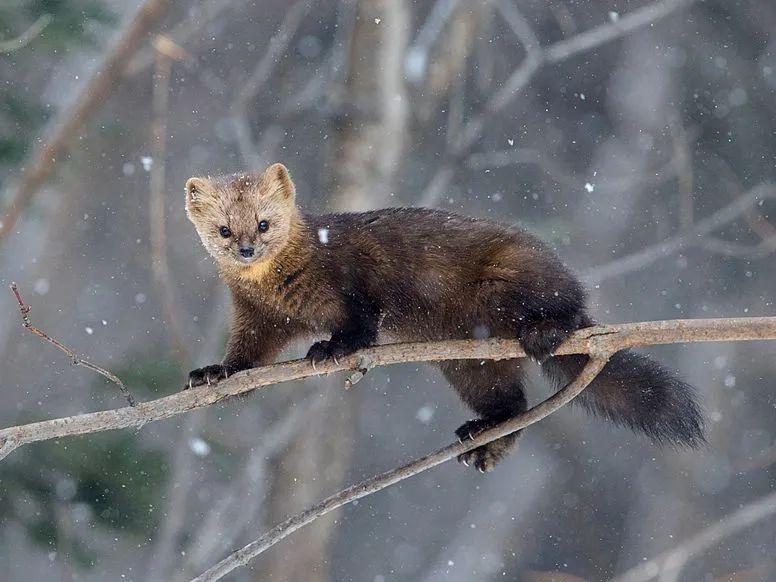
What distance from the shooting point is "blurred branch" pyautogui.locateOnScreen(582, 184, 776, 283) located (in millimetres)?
10375

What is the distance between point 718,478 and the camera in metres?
11.3

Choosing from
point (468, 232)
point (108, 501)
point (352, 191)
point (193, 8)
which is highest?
point (193, 8)

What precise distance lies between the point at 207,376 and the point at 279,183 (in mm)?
1095

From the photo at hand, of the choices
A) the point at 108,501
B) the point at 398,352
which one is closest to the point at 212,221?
the point at 398,352

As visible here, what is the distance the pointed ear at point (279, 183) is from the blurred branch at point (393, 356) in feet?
3.41

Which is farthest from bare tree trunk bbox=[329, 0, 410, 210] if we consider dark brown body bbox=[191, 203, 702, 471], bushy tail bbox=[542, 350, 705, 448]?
bushy tail bbox=[542, 350, 705, 448]

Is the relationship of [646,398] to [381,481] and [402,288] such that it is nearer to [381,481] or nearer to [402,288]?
[402,288]

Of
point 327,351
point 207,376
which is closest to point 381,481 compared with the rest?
point 327,351

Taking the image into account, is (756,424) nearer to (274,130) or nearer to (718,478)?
(718,478)

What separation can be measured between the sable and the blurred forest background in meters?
3.71

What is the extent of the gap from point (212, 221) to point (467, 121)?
659 cm

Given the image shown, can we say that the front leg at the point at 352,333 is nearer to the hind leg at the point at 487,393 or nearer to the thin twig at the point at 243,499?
the hind leg at the point at 487,393

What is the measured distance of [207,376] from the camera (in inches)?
199

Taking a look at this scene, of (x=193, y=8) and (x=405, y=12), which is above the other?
(x=193, y=8)
